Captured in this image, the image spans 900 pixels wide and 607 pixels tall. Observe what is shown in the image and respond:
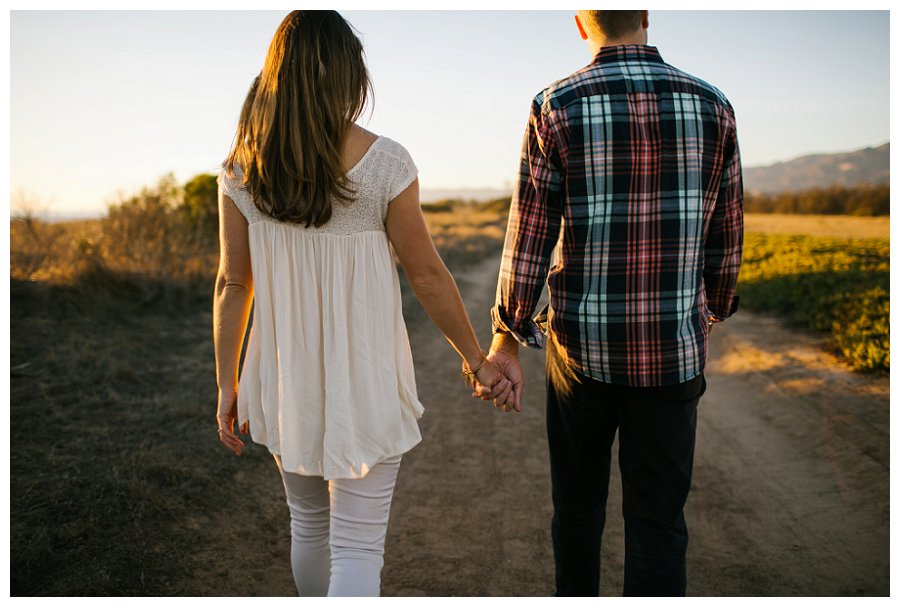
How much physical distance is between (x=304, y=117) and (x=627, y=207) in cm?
91

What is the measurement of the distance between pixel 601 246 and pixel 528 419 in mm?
3502

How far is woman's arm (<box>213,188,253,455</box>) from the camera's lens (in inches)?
74.9

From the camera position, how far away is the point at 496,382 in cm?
221

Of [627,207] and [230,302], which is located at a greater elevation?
[627,207]

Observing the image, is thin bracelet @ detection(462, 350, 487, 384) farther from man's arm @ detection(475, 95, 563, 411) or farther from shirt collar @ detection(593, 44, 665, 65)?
shirt collar @ detection(593, 44, 665, 65)

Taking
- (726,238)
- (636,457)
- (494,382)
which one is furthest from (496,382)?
(726,238)

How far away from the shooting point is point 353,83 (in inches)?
69.7

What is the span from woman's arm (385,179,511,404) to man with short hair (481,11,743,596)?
0.57 ft

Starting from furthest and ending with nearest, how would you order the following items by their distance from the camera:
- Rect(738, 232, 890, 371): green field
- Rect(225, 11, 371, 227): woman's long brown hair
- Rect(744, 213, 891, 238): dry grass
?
Rect(744, 213, 891, 238): dry grass < Rect(738, 232, 890, 371): green field < Rect(225, 11, 371, 227): woman's long brown hair

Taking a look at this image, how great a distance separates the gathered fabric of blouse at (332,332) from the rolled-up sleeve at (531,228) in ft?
1.17

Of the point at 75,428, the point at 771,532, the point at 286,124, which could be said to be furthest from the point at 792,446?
the point at 75,428

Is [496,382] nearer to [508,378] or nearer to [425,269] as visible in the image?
[508,378]

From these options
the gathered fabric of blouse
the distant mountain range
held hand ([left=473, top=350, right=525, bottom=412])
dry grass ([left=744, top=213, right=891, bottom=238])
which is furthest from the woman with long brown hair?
the distant mountain range

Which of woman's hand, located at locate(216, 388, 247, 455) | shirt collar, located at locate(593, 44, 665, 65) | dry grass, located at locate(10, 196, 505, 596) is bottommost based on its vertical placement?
dry grass, located at locate(10, 196, 505, 596)
